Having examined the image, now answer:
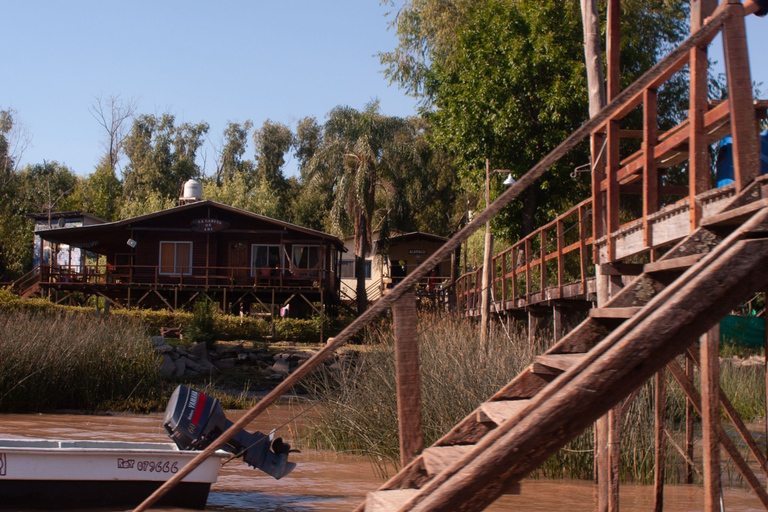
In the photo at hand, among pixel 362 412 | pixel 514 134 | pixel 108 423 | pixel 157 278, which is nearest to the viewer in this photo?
pixel 362 412

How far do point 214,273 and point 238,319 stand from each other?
15.2ft

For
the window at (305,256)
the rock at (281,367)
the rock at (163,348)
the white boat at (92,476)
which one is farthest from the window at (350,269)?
the white boat at (92,476)

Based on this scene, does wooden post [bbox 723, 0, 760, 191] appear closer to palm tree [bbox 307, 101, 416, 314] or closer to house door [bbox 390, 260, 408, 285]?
palm tree [bbox 307, 101, 416, 314]

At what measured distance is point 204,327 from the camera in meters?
28.8

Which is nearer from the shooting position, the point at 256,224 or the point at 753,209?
the point at 753,209

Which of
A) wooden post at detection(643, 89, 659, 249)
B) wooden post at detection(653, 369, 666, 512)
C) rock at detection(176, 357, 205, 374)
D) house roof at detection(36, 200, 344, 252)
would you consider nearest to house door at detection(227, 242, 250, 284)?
house roof at detection(36, 200, 344, 252)

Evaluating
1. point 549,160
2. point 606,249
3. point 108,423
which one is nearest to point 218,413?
point 606,249

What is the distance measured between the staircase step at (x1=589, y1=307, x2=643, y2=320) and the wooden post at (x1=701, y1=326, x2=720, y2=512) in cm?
144

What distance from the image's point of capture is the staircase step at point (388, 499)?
3777 mm

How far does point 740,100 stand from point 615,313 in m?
1.32

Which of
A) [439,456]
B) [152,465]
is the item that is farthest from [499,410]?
[152,465]

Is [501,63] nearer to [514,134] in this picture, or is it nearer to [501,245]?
[514,134]

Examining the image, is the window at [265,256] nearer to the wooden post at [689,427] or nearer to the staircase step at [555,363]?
the wooden post at [689,427]

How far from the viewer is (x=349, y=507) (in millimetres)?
9844
